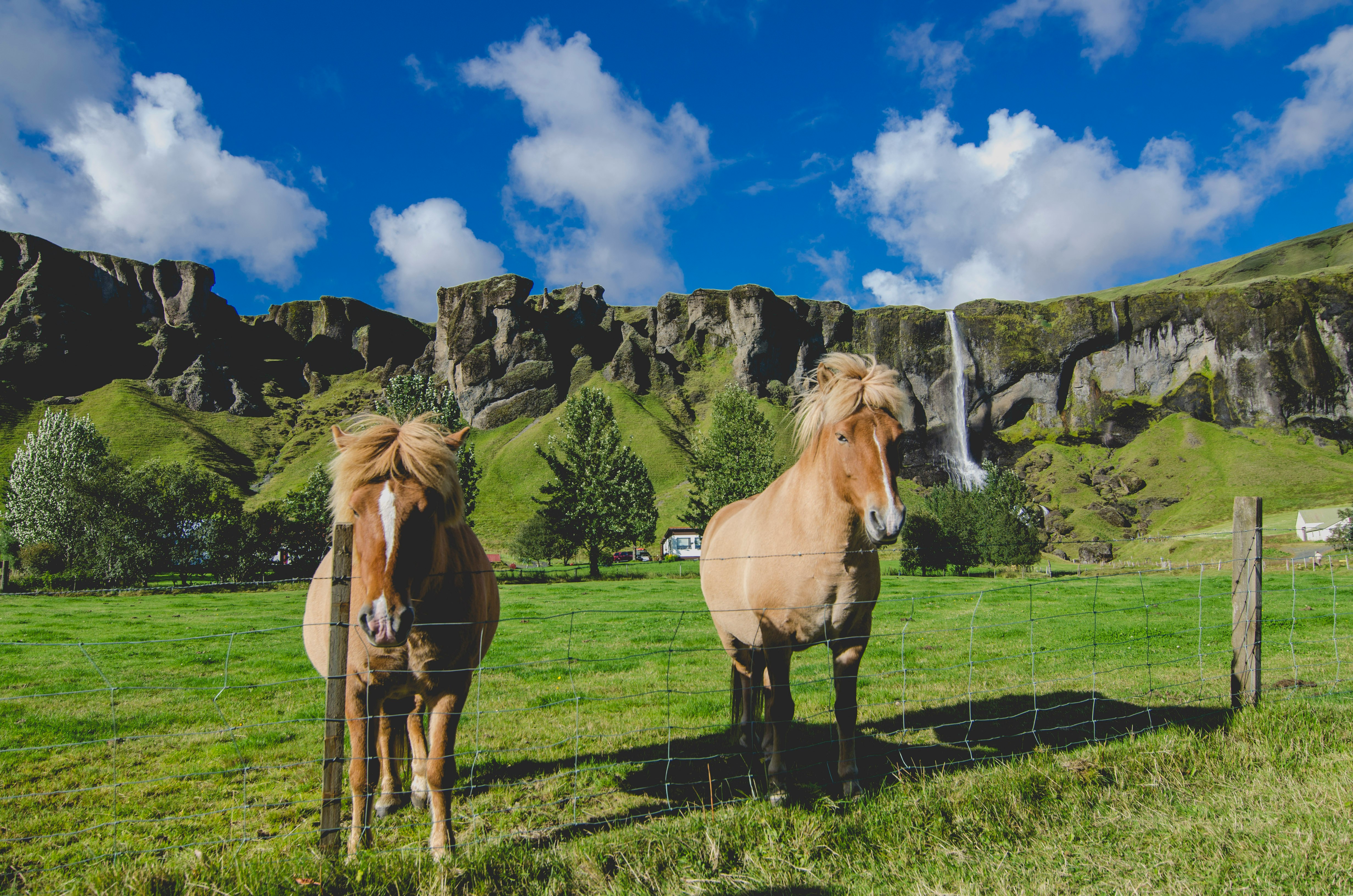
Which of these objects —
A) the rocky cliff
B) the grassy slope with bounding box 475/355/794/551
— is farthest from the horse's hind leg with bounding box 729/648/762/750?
the rocky cliff

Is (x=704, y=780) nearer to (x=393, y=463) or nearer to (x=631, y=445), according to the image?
(x=393, y=463)

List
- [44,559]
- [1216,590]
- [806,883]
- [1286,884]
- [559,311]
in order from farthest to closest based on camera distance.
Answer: [559,311], [44,559], [1216,590], [806,883], [1286,884]

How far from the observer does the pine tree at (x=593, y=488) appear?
36.3 meters

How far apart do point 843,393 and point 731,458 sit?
3439cm

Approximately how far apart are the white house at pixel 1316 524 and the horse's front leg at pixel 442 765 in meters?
80.6

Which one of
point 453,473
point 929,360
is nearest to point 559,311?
point 929,360

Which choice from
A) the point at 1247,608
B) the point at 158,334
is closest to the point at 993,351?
the point at 1247,608

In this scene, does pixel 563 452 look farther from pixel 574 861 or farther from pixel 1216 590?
pixel 574 861

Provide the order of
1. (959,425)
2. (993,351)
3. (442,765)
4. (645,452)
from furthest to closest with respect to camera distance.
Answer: (993,351), (959,425), (645,452), (442,765)

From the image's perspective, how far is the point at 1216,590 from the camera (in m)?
20.2

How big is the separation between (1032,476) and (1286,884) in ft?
394

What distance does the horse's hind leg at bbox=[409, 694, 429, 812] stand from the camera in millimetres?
4418

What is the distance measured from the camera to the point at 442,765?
3.70 metres

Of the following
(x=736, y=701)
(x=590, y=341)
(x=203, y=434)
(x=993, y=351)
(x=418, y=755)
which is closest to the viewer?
(x=418, y=755)
